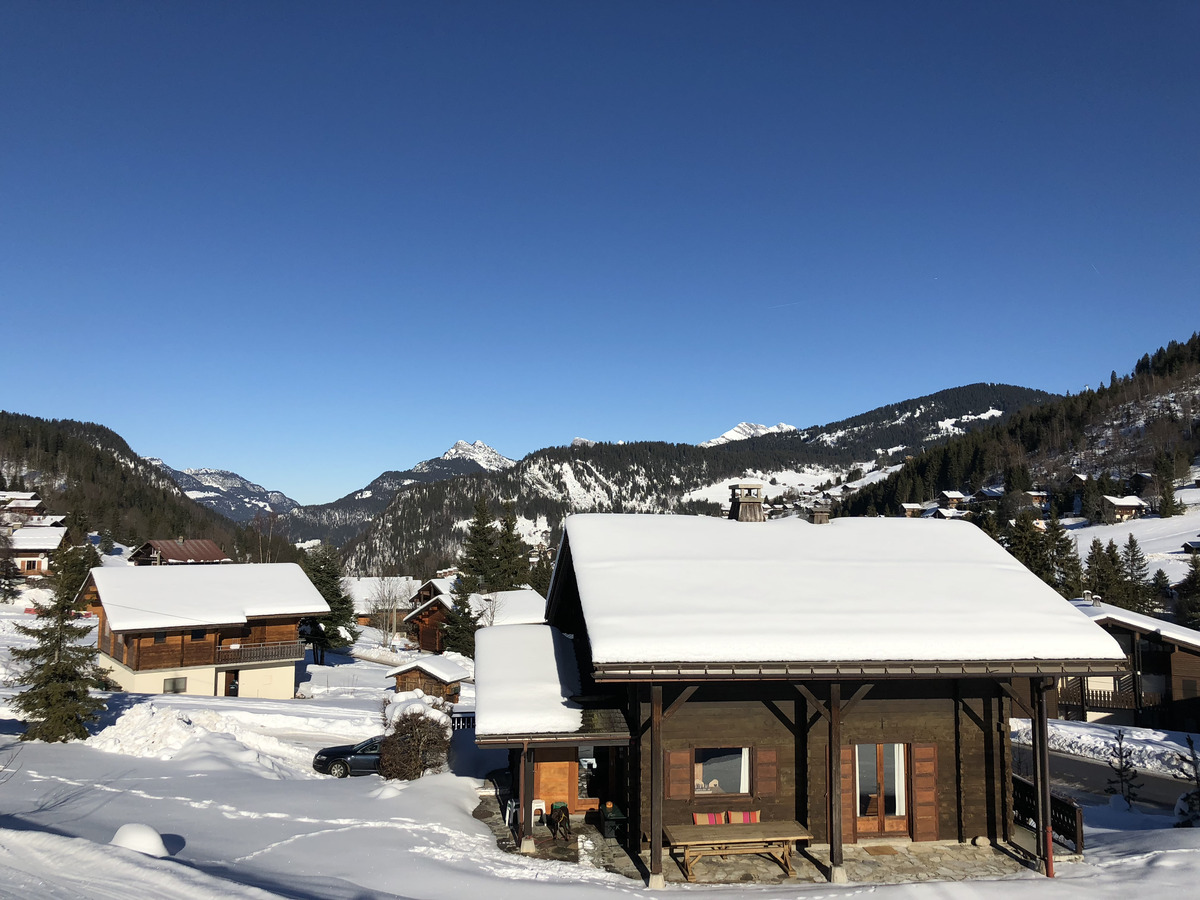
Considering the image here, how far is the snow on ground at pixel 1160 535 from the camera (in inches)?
2692

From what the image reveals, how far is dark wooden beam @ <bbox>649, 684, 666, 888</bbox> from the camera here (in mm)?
11680

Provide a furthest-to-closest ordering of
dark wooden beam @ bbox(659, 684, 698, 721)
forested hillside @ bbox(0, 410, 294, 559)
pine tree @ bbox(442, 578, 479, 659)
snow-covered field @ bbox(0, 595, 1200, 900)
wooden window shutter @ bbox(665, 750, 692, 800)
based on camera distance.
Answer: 1. forested hillside @ bbox(0, 410, 294, 559)
2. pine tree @ bbox(442, 578, 479, 659)
3. wooden window shutter @ bbox(665, 750, 692, 800)
4. dark wooden beam @ bbox(659, 684, 698, 721)
5. snow-covered field @ bbox(0, 595, 1200, 900)

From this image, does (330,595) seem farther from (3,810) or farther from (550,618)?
(3,810)

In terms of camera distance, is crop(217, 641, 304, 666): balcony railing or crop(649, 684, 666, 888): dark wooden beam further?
crop(217, 641, 304, 666): balcony railing

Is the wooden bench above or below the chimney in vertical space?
below

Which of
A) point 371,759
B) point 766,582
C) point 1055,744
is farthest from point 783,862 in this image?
point 1055,744

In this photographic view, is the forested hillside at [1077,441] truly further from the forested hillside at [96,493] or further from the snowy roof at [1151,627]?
the forested hillside at [96,493]

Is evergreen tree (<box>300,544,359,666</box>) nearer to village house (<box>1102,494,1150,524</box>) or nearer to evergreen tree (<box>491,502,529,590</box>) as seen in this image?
evergreen tree (<box>491,502,529,590</box>)

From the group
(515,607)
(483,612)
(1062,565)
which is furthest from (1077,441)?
(483,612)

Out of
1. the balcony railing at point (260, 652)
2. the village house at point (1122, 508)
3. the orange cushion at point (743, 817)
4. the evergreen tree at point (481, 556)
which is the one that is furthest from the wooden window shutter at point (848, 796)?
the village house at point (1122, 508)

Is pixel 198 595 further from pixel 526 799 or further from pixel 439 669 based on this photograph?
pixel 526 799

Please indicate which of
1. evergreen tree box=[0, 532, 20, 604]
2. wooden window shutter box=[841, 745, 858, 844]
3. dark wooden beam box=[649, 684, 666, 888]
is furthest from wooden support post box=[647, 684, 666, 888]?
evergreen tree box=[0, 532, 20, 604]

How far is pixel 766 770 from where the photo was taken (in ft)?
44.5

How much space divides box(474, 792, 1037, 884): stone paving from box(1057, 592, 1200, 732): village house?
23554 millimetres
